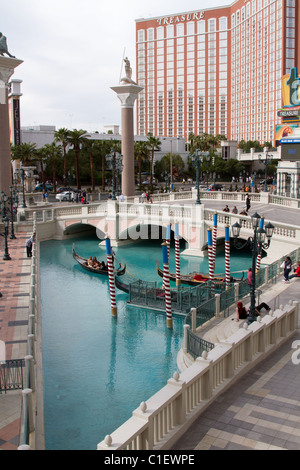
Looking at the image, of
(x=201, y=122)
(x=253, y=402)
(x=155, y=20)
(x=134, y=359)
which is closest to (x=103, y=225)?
(x=134, y=359)

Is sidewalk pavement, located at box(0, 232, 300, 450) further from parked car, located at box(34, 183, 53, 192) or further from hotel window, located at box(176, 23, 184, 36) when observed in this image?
hotel window, located at box(176, 23, 184, 36)

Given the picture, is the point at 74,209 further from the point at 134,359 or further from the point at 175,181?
the point at 175,181

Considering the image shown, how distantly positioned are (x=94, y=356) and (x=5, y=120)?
3135 cm

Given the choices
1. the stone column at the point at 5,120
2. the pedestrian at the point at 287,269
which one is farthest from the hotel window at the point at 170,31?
the pedestrian at the point at 287,269

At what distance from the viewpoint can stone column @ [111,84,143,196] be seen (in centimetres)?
4822

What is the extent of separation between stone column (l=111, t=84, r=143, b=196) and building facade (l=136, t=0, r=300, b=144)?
2595 inches

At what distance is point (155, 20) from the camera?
127875mm

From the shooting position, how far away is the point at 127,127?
4894 cm

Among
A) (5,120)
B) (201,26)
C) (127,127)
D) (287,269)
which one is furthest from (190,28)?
(287,269)

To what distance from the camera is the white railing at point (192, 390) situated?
8016 millimetres

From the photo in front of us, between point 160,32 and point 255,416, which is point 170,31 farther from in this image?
point 255,416

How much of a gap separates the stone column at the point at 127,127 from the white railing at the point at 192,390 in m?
36.4

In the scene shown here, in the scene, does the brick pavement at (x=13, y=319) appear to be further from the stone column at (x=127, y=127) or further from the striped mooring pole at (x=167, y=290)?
the stone column at (x=127, y=127)

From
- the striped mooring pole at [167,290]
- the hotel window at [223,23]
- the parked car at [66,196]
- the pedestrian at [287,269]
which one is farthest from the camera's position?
the hotel window at [223,23]
